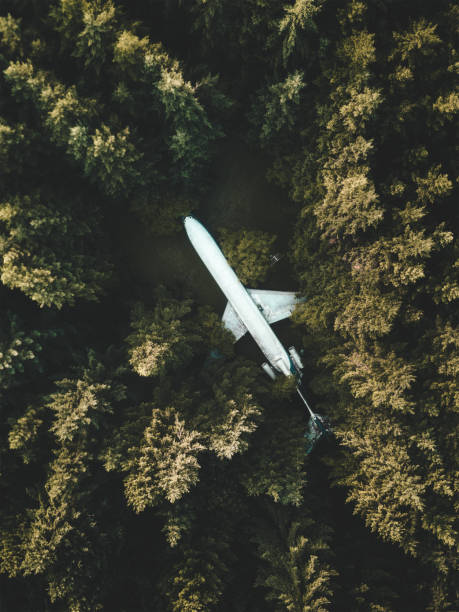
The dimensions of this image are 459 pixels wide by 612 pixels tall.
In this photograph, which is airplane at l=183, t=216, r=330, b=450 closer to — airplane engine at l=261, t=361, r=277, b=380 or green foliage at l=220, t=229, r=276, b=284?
airplane engine at l=261, t=361, r=277, b=380

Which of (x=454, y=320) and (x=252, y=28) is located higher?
(x=252, y=28)

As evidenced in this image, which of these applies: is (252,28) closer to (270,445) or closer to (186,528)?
(270,445)

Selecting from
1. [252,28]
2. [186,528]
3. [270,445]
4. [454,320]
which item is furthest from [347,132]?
[186,528]

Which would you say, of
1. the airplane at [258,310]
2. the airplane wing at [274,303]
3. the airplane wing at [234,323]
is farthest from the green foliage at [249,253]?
the airplane wing at [234,323]

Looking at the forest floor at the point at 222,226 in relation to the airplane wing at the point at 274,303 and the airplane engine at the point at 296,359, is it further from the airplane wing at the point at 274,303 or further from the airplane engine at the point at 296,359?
the airplane engine at the point at 296,359

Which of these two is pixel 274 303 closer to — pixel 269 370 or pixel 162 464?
pixel 269 370

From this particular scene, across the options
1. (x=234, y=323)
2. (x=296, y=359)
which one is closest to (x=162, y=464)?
(x=234, y=323)

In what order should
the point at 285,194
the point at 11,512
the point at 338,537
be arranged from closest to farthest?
the point at 11,512, the point at 338,537, the point at 285,194
